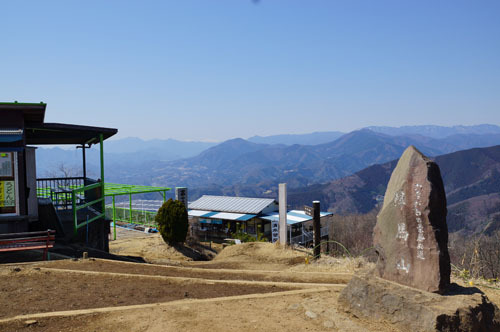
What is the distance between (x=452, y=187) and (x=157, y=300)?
150 metres

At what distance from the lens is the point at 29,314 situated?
20.2 ft

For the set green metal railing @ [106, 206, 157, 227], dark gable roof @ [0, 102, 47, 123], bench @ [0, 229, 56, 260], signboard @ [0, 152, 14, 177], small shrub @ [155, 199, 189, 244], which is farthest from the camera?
green metal railing @ [106, 206, 157, 227]

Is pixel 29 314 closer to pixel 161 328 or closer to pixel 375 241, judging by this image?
pixel 161 328

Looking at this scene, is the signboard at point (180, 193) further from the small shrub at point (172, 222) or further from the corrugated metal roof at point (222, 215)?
the corrugated metal roof at point (222, 215)

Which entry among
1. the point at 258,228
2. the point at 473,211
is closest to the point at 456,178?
the point at 473,211

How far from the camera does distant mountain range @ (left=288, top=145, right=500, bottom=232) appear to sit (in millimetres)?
115225

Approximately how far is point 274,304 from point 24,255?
24.4 feet

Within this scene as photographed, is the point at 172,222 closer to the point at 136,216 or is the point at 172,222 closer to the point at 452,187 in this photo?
the point at 136,216

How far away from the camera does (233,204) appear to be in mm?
35156

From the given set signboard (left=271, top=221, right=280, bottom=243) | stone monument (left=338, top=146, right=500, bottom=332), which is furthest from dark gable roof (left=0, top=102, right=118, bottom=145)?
signboard (left=271, top=221, right=280, bottom=243)

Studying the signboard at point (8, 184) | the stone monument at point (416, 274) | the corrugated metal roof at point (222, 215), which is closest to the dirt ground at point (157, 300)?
the stone monument at point (416, 274)

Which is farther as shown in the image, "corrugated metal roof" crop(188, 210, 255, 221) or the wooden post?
"corrugated metal roof" crop(188, 210, 255, 221)

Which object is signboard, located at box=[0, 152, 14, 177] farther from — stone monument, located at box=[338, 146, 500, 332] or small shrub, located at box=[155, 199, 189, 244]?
stone monument, located at box=[338, 146, 500, 332]

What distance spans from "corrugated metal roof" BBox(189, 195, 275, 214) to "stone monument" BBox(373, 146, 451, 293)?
26361 millimetres
